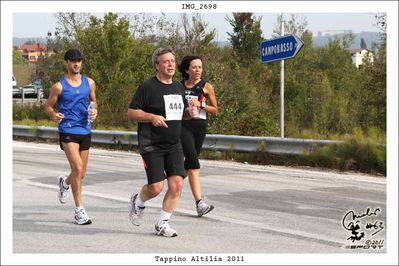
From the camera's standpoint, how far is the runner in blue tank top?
8594 mm

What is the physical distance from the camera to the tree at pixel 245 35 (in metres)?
30.9

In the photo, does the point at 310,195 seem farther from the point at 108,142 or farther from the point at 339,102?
the point at 339,102

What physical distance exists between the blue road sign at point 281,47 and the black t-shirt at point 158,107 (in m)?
7.33

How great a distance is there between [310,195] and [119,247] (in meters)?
4.19

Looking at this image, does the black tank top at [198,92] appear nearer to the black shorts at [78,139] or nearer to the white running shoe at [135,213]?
the black shorts at [78,139]

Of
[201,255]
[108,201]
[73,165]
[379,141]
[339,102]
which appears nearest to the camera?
[201,255]

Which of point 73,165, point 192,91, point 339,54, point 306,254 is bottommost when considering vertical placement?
point 306,254

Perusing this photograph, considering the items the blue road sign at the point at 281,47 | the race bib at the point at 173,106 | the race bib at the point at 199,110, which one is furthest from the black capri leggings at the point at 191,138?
the blue road sign at the point at 281,47

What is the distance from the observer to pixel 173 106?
7914 millimetres

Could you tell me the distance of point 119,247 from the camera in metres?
7.56

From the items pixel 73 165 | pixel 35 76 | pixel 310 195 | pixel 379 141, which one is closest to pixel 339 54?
pixel 35 76
